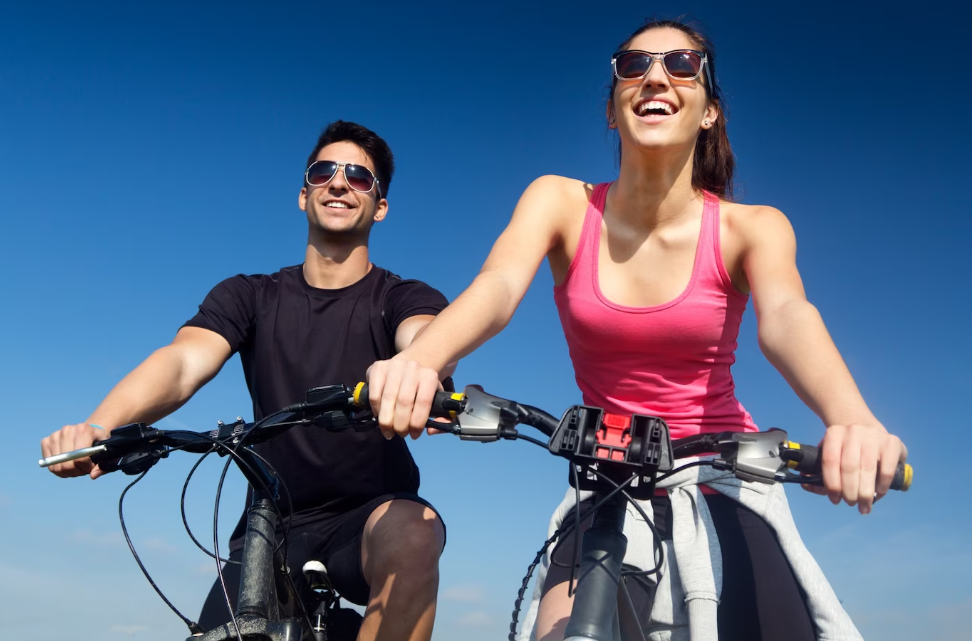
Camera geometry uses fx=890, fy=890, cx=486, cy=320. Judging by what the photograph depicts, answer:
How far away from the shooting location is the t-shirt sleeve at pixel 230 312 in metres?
4.20

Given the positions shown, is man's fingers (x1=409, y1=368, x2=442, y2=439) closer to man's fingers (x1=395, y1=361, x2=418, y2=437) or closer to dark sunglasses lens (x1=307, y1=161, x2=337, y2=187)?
man's fingers (x1=395, y1=361, x2=418, y2=437)

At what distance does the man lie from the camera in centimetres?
330

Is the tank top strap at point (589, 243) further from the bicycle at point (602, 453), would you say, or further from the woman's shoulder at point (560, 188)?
the bicycle at point (602, 453)

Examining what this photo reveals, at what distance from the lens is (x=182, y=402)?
396cm

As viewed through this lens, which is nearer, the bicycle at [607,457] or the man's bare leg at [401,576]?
the bicycle at [607,457]

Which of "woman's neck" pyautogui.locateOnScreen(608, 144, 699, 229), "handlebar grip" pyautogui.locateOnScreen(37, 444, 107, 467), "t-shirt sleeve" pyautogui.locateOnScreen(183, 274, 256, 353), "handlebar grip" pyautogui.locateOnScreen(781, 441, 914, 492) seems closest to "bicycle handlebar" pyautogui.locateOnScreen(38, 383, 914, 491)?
"handlebar grip" pyautogui.locateOnScreen(781, 441, 914, 492)

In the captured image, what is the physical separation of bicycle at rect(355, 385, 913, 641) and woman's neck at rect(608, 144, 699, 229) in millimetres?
1332

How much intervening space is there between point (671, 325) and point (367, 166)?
2.43m

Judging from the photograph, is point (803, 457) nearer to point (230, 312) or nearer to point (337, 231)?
point (230, 312)

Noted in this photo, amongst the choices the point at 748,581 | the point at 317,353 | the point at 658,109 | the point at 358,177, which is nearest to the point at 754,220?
the point at 658,109

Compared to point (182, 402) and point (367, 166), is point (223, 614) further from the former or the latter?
point (367, 166)

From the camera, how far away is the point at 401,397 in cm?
215

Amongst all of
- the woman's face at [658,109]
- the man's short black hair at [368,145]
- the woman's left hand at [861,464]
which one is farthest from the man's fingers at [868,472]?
the man's short black hair at [368,145]

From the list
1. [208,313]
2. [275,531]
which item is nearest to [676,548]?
[275,531]
